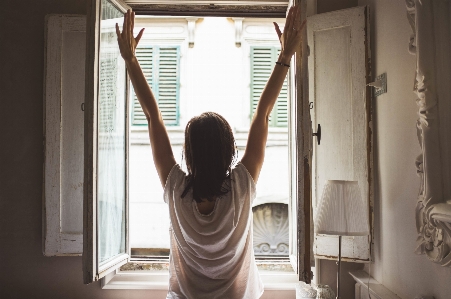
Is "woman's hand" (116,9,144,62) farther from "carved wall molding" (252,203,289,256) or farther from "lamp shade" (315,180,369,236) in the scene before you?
"carved wall molding" (252,203,289,256)

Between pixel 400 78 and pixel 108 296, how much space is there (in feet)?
7.34

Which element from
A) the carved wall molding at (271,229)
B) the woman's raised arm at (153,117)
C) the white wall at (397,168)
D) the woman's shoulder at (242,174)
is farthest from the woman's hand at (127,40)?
the carved wall molding at (271,229)

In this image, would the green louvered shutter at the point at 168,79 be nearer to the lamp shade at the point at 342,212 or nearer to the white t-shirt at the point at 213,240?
the lamp shade at the point at 342,212

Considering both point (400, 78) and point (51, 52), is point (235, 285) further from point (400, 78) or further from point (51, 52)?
point (51, 52)

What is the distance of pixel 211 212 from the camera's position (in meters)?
1.34

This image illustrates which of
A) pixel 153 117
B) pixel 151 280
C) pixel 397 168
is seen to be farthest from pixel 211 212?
pixel 151 280

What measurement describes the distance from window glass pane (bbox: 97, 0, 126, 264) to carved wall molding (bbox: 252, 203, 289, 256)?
3.23 metres

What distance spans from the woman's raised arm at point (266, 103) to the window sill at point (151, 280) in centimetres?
166

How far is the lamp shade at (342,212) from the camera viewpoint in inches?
81.1

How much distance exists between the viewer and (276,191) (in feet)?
18.4

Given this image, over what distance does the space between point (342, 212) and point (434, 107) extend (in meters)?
0.72

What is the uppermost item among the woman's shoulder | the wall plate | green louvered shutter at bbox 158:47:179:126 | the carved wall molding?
green louvered shutter at bbox 158:47:179:126

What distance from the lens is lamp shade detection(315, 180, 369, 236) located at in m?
2.06

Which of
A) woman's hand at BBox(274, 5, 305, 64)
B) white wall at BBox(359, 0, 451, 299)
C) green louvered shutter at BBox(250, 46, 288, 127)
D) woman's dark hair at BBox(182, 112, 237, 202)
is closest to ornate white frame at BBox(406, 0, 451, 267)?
white wall at BBox(359, 0, 451, 299)
